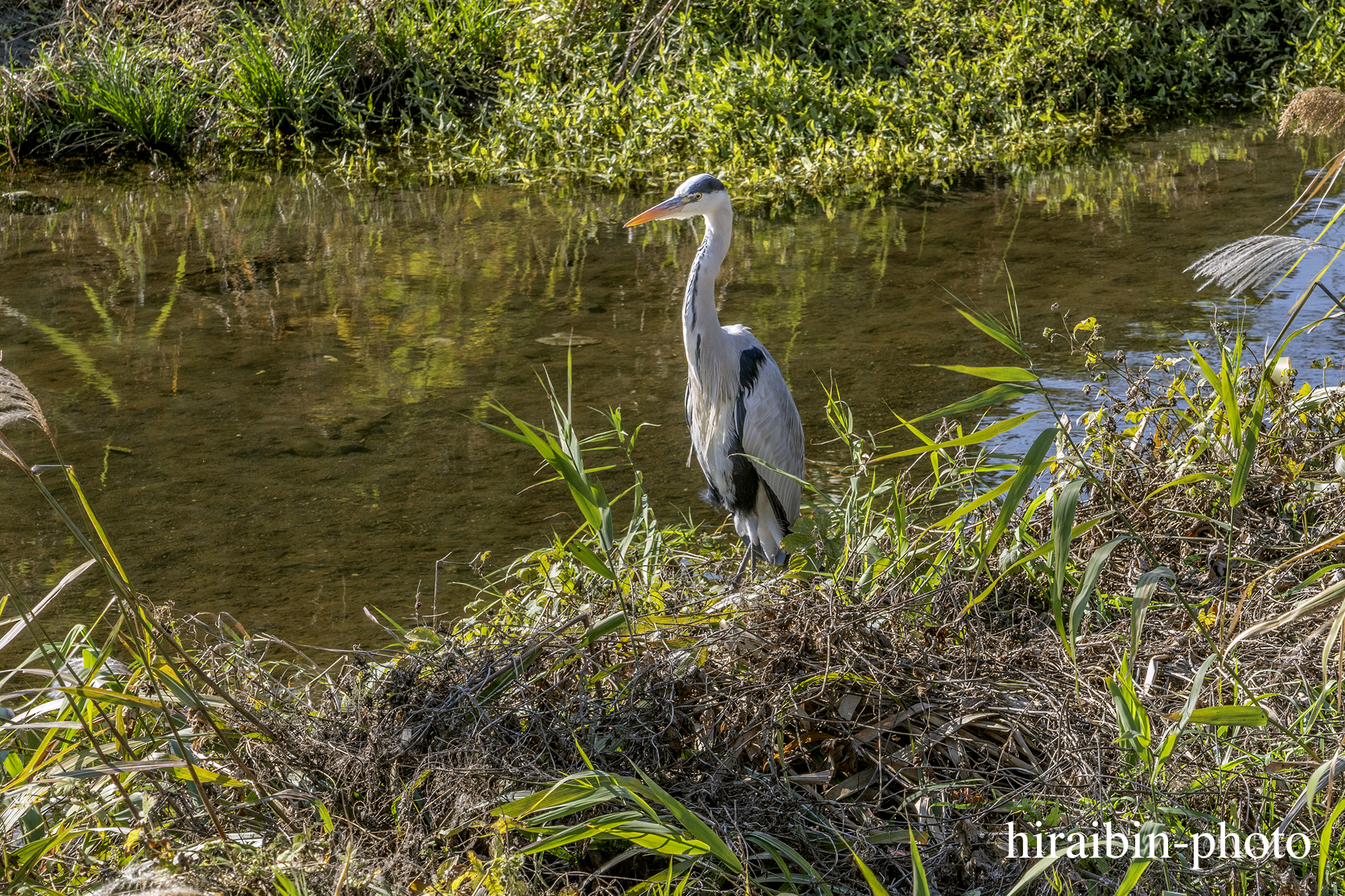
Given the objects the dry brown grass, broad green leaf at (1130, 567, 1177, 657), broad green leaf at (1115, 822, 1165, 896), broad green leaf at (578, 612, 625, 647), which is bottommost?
broad green leaf at (1115, 822, 1165, 896)

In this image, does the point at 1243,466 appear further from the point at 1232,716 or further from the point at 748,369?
the point at 748,369

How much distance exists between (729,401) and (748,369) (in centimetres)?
13

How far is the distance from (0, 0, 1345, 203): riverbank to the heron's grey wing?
14.0 ft

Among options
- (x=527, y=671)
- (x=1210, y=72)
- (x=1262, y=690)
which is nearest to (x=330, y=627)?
(x=527, y=671)

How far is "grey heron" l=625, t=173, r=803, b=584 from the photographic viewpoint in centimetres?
385

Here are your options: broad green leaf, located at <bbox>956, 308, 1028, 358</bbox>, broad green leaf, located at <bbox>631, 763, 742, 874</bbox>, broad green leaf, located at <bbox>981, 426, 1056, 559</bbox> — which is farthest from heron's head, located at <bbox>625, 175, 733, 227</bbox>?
broad green leaf, located at <bbox>631, 763, 742, 874</bbox>

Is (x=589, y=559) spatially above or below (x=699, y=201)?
below

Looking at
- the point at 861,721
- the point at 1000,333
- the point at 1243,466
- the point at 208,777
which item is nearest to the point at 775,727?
the point at 861,721

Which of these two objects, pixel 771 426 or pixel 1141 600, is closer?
pixel 1141 600

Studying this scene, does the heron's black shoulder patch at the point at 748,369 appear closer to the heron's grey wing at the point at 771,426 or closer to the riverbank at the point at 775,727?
the heron's grey wing at the point at 771,426

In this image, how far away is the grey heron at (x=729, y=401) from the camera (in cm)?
385

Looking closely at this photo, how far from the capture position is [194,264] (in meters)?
7.27

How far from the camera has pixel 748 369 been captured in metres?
3.95

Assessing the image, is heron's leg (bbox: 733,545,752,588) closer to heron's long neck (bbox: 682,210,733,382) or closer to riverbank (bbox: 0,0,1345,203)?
heron's long neck (bbox: 682,210,733,382)
